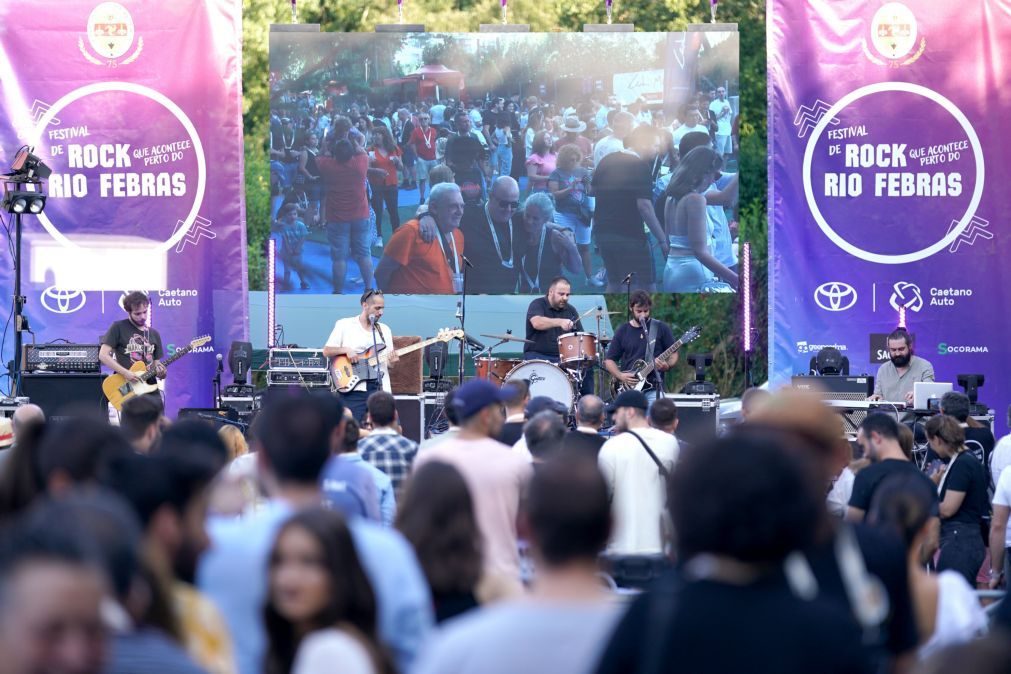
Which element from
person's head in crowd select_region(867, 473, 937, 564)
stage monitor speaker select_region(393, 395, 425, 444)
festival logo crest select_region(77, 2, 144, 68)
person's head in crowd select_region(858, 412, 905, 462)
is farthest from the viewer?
stage monitor speaker select_region(393, 395, 425, 444)

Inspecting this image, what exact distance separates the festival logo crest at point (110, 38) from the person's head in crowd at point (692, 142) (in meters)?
6.22

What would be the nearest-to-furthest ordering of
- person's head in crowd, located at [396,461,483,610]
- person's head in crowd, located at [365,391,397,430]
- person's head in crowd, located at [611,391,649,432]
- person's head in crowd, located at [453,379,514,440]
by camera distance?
person's head in crowd, located at [396,461,483,610] → person's head in crowd, located at [453,379,514,440] → person's head in crowd, located at [365,391,397,430] → person's head in crowd, located at [611,391,649,432]

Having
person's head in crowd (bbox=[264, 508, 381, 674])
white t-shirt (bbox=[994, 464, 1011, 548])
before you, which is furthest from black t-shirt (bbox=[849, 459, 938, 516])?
person's head in crowd (bbox=[264, 508, 381, 674])

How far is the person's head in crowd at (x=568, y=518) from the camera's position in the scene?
3328 mm

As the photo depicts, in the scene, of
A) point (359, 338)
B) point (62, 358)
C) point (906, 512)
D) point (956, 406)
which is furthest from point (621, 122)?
point (906, 512)

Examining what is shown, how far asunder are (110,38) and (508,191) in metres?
4.85

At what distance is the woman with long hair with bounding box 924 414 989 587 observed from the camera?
9141 millimetres

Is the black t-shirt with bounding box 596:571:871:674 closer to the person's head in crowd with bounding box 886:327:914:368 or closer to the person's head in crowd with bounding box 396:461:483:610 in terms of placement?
the person's head in crowd with bounding box 396:461:483:610

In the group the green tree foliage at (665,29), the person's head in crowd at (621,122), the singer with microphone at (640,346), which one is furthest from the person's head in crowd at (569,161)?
the green tree foliage at (665,29)

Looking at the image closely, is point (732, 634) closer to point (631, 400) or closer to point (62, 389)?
point (631, 400)

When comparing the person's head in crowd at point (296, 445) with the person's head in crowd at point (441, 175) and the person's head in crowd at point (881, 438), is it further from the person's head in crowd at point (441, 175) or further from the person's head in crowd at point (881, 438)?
the person's head in crowd at point (441, 175)

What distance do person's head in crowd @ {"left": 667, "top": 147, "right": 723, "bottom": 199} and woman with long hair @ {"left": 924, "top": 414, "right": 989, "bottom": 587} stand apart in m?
8.99

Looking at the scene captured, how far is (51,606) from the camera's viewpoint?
252cm

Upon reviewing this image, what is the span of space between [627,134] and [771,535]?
1548cm
